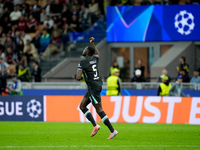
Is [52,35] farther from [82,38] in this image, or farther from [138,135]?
[138,135]

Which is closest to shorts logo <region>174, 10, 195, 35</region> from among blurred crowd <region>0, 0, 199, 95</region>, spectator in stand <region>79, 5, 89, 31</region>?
blurred crowd <region>0, 0, 199, 95</region>

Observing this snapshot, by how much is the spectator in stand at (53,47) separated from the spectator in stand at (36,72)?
95 centimetres

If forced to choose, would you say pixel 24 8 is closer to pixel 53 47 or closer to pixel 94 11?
pixel 53 47

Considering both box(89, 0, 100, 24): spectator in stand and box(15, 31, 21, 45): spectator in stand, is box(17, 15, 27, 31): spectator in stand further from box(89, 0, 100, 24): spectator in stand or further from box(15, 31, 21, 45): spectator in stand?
box(89, 0, 100, 24): spectator in stand

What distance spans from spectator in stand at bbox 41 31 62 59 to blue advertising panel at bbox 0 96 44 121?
22.7ft

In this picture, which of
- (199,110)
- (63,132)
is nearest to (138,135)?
(63,132)

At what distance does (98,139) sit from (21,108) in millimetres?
7486

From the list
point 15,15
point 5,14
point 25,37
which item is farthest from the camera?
point 5,14

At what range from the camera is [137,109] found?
1795 cm

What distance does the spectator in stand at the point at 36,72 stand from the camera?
81.8ft

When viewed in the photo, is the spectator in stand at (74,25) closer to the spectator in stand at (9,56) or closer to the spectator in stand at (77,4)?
the spectator in stand at (77,4)

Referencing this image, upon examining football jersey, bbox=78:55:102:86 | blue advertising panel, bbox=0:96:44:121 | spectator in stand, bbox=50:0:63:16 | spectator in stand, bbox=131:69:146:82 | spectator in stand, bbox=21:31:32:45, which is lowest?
blue advertising panel, bbox=0:96:44:121

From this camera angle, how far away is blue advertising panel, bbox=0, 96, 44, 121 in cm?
1905

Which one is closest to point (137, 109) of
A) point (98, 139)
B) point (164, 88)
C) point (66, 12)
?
point (164, 88)
